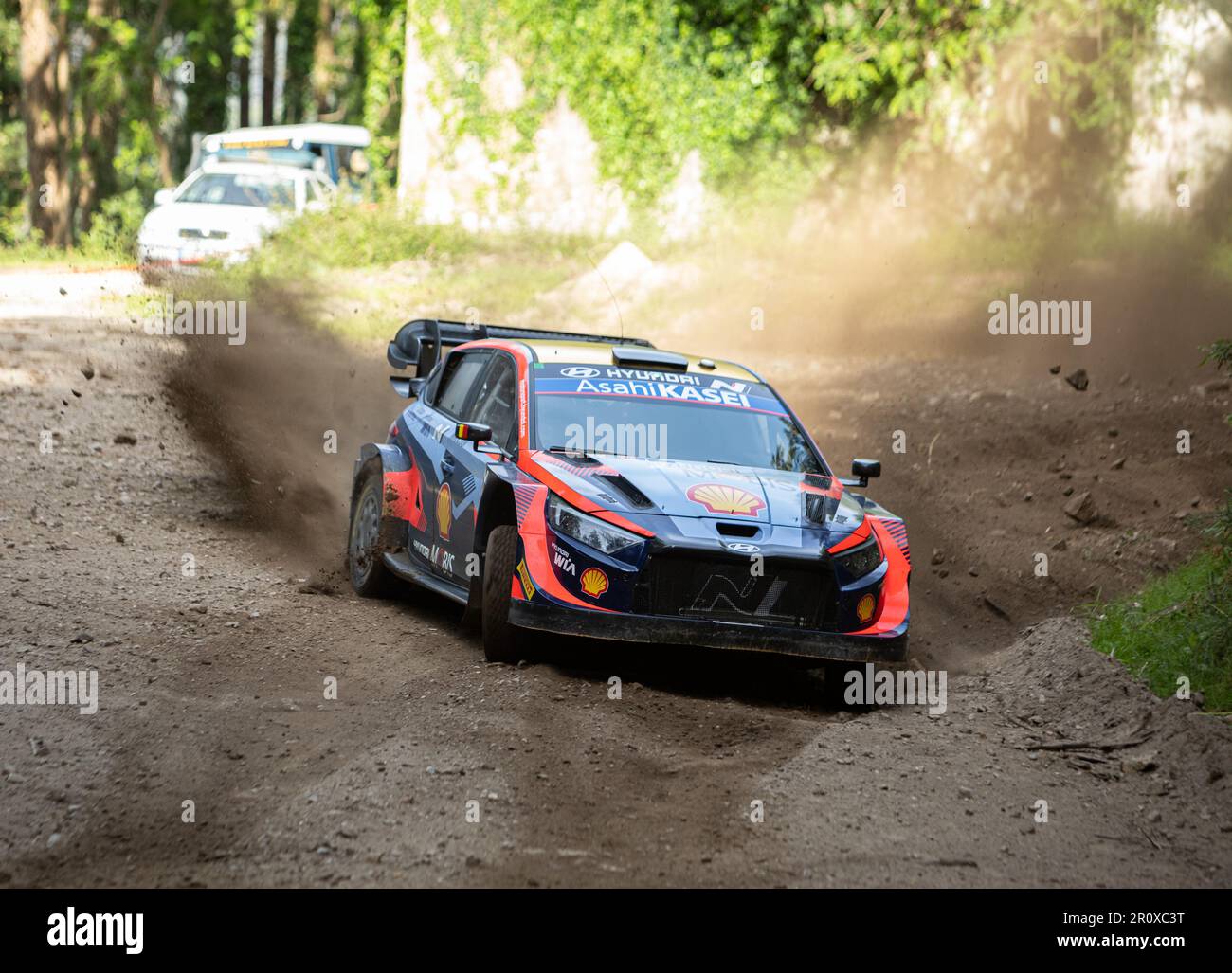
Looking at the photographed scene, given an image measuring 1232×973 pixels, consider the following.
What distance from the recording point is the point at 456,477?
863cm

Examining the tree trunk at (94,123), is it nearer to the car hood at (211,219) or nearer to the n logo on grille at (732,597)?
the car hood at (211,219)

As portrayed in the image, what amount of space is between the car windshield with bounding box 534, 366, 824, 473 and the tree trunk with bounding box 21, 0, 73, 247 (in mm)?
21146

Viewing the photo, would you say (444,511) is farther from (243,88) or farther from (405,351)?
(243,88)

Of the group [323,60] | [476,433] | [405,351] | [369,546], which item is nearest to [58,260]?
[405,351]

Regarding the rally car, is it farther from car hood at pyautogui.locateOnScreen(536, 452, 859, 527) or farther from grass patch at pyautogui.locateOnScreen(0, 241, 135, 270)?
grass patch at pyautogui.locateOnScreen(0, 241, 135, 270)

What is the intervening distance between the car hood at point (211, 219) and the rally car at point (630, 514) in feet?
42.4

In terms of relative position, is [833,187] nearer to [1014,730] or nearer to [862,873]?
[1014,730]

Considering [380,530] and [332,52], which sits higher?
[332,52]

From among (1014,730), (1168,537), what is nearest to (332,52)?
(1168,537)

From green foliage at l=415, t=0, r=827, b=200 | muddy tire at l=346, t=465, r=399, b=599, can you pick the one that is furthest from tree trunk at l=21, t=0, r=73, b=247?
muddy tire at l=346, t=465, r=399, b=599

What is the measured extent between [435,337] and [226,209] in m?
12.7

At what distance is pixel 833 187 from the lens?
74.0 feet

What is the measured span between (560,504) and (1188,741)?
3080 millimetres

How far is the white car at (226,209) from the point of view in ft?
68.7
